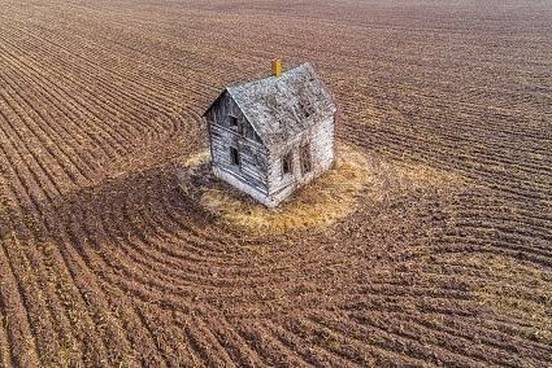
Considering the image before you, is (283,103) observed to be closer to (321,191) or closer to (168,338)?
(321,191)

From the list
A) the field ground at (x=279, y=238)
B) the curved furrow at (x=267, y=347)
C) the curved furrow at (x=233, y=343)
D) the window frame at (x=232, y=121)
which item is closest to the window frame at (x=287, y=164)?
the window frame at (x=232, y=121)

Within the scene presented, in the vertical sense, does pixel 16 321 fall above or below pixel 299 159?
below

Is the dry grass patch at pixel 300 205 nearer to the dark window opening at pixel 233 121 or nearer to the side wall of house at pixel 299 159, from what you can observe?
the side wall of house at pixel 299 159

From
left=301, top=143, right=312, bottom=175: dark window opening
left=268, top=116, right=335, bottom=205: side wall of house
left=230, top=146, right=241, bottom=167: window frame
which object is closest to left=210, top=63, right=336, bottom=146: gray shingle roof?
left=268, top=116, right=335, bottom=205: side wall of house

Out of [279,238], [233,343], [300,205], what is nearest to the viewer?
[233,343]

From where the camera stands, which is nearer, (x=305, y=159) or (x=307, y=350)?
Result: (x=307, y=350)

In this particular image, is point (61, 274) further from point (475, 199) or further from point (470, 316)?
point (475, 199)

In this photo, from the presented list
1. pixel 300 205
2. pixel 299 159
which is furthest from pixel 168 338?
pixel 299 159
